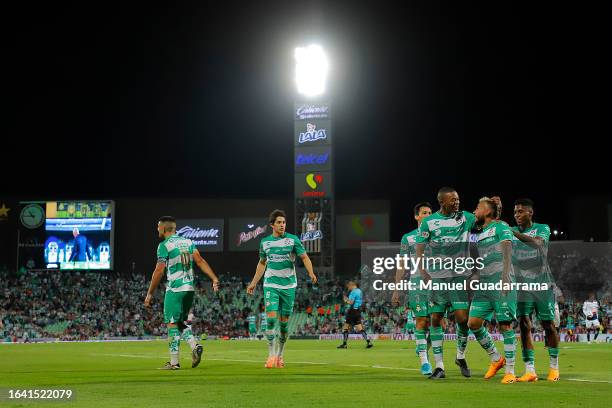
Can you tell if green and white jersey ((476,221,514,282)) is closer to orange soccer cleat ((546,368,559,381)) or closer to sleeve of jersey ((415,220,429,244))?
sleeve of jersey ((415,220,429,244))

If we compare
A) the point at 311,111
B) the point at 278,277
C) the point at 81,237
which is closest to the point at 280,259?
the point at 278,277

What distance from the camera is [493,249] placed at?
36.9 ft

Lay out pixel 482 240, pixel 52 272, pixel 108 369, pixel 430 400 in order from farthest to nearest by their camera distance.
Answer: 1. pixel 52 272
2. pixel 108 369
3. pixel 482 240
4. pixel 430 400

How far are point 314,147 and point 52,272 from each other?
79.7 ft

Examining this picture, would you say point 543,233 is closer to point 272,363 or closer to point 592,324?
point 272,363

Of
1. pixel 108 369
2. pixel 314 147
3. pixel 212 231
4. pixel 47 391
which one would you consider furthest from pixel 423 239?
pixel 212 231

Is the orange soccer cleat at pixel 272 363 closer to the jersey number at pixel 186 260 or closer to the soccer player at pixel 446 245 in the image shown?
the jersey number at pixel 186 260

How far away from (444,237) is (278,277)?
4.16 meters

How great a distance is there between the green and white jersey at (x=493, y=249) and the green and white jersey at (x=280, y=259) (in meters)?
4.35

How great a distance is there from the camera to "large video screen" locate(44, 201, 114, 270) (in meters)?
62.0

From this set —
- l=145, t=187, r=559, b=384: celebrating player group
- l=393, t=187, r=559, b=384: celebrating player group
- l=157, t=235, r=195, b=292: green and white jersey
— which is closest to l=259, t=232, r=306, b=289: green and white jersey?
l=157, t=235, r=195, b=292: green and white jersey

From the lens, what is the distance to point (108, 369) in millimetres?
14945

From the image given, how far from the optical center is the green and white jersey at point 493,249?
11109mm

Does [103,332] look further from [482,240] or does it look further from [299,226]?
[482,240]
